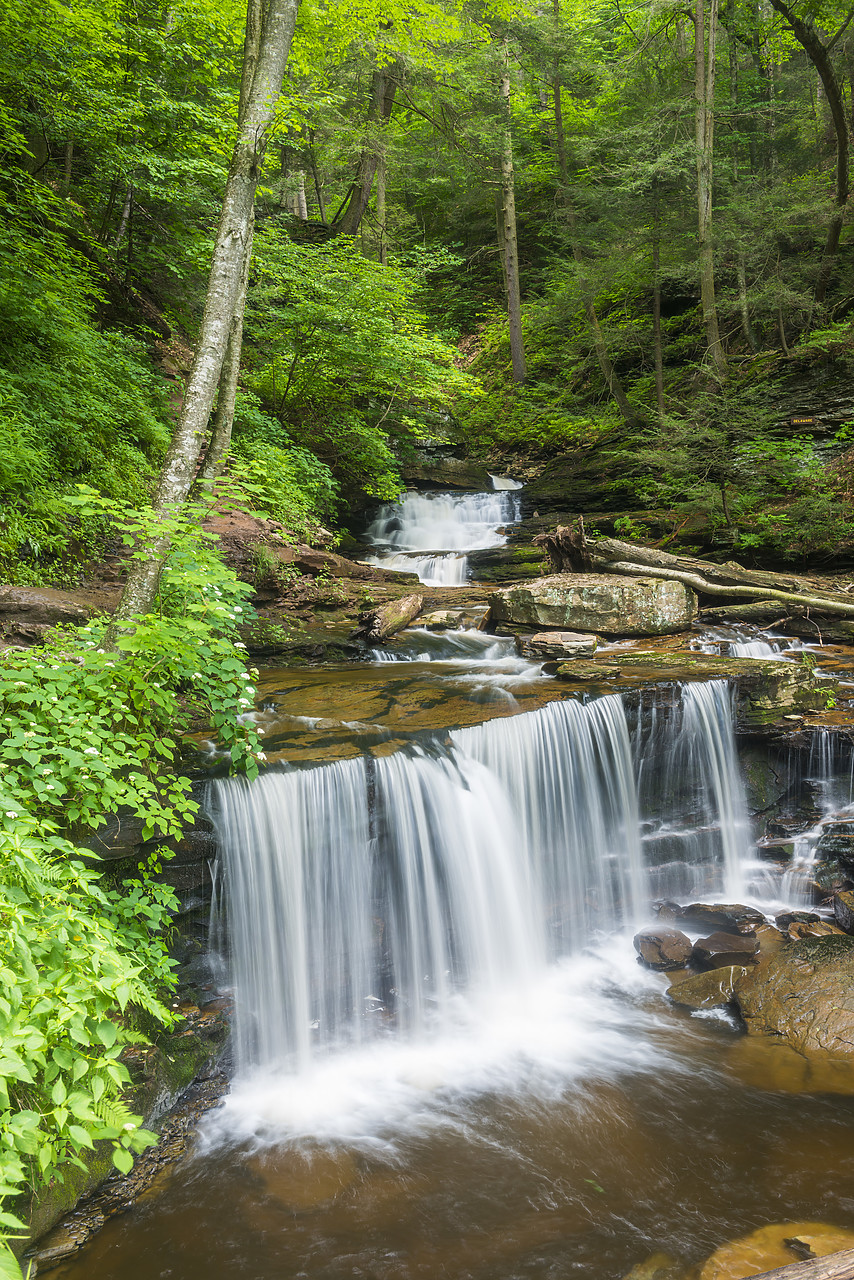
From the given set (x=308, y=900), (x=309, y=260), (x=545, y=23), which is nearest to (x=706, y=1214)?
(x=308, y=900)

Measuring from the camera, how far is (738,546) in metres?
10.8

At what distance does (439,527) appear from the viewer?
572 inches

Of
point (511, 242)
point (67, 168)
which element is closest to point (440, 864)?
point (67, 168)

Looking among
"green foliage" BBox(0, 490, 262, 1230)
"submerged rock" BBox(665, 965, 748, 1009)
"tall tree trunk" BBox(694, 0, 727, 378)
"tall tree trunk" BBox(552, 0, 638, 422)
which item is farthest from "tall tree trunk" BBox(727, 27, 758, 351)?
"green foliage" BBox(0, 490, 262, 1230)

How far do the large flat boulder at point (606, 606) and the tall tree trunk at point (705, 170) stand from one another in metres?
5.80

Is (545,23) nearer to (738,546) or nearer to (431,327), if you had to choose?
(431,327)

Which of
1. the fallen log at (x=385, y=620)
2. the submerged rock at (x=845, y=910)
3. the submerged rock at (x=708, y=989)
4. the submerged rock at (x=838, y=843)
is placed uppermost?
the fallen log at (x=385, y=620)

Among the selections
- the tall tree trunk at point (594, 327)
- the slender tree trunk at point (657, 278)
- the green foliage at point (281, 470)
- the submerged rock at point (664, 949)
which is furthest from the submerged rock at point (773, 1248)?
the tall tree trunk at point (594, 327)

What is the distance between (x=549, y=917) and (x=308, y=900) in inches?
91.7

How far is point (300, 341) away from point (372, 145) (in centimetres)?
646

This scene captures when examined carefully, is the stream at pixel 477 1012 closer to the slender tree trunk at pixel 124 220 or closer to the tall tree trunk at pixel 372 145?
the slender tree trunk at pixel 124 220

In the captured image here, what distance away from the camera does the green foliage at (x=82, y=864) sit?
7.29 feet

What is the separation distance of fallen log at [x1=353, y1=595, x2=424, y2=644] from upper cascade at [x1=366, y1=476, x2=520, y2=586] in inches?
119

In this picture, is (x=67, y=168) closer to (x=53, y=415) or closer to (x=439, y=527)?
(x=53, y=415)
